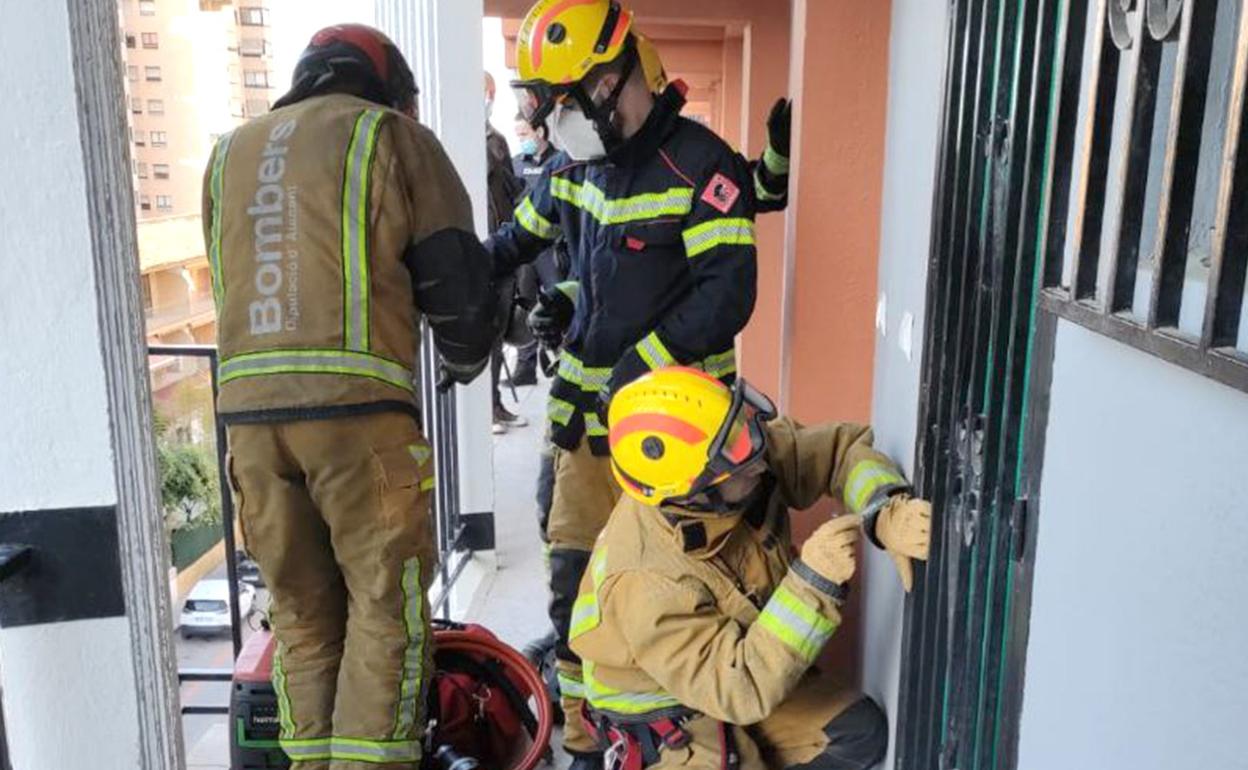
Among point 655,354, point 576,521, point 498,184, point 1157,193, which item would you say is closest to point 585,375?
point 655,354

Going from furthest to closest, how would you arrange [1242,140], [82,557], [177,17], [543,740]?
[177,17] → [543,740] → [82,557] → [1242,140]

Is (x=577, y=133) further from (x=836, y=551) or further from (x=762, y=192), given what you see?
(x=836, y=551)

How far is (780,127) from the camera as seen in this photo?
299 centimetres

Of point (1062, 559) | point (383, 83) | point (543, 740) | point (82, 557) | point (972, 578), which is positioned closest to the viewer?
point (1062, 559)

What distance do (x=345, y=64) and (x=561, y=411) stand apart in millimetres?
1047

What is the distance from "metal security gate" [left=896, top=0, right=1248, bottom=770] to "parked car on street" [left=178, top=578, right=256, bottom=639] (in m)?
4.19

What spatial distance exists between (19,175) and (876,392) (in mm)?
1960

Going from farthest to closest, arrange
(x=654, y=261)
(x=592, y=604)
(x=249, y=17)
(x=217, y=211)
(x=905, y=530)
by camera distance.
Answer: (x=249, y=17), (x=654, y=261), (x=217, y=211), (x=592, y=604), (x=905, y=530)

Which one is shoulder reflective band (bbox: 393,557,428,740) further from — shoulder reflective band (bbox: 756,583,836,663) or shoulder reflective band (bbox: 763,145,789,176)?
shoulder reflective band (bbox: 763,145,789,176)

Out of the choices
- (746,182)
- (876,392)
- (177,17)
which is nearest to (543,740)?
(876,392)

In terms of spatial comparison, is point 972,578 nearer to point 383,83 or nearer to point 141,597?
point 141,597

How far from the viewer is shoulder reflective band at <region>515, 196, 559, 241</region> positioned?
2.97 m

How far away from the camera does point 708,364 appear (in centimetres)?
259

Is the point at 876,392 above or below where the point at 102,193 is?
below
